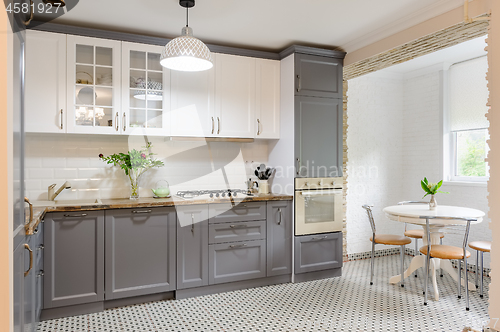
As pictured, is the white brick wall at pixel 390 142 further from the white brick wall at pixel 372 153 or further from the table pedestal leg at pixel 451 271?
the table pedestal leg at pixel 451 271

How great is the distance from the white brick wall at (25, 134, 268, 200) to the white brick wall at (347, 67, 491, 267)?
5.25 feet

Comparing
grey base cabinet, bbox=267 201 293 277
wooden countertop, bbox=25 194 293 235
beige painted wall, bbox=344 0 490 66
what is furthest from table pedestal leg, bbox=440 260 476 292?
beige painted wall, bbox=344 0 490 66

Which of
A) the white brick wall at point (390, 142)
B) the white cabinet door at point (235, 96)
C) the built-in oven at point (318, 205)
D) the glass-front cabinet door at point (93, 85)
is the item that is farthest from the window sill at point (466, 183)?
the glass-front cabinet door at point (93, 85)

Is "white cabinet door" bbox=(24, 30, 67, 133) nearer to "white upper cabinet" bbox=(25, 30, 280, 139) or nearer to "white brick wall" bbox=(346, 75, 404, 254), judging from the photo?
"white upper cabinet" bbox=(25, 30, 280, 139)

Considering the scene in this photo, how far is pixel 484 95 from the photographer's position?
4.38 meters

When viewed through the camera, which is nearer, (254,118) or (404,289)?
(404,289)

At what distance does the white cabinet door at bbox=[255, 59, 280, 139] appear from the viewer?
4.20m

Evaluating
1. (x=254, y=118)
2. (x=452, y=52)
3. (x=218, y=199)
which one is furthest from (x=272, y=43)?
(x=452, y=52)

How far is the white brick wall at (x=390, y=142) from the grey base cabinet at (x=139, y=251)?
2697mm

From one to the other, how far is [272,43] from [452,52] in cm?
228

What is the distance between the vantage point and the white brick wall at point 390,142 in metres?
5.03

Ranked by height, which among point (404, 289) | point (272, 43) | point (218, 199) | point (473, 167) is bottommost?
point (404, 289)

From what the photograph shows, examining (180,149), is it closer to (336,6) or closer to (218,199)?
(218,199)

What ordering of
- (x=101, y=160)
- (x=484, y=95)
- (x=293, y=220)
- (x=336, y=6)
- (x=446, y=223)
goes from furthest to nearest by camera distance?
1. (x=484, y=95)
2. (x=293, y=220)
3. (x=101, y=160)
4. (x=446, y=223)
5. (x=336, y=6)
